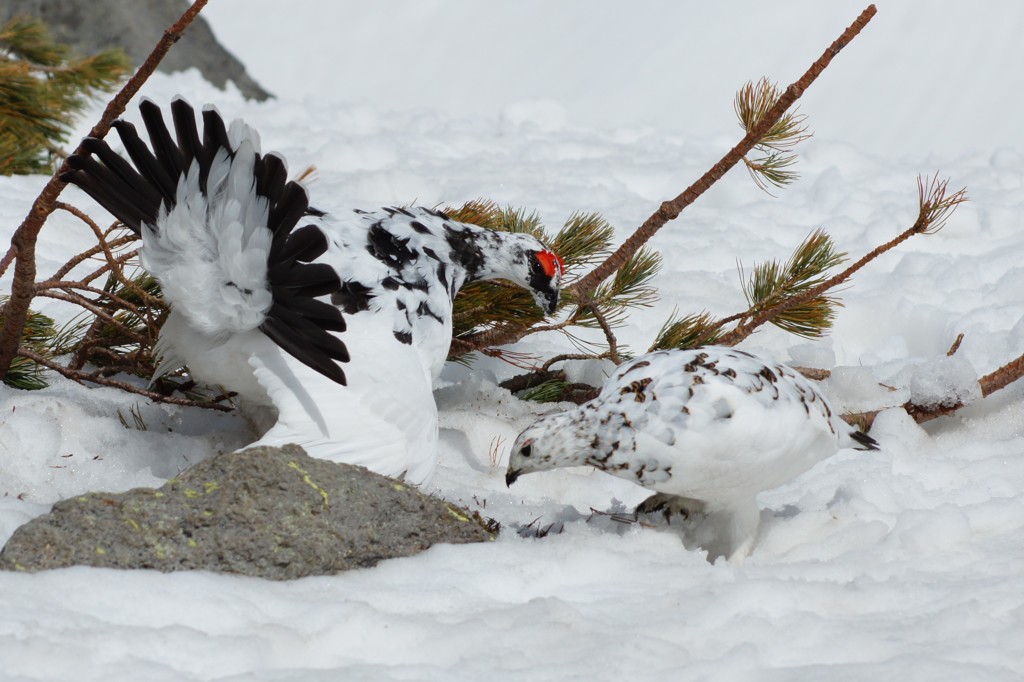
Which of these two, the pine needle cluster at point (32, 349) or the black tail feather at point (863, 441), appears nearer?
the black tail feather at point (863, 441)

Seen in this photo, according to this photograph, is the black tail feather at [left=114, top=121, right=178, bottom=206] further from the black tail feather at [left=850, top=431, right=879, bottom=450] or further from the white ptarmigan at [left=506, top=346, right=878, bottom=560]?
the black tail feather at [left=850, top=431, right=879, bottom=450]

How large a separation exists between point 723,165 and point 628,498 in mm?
868

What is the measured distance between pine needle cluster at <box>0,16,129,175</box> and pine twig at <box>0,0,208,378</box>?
3.02ft

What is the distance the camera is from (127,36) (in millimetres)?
7418

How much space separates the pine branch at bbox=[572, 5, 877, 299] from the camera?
2721 mm

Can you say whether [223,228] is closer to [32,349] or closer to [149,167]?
[149,167]

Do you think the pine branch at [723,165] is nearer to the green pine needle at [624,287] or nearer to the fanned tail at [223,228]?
the green pine needle at [624,287]

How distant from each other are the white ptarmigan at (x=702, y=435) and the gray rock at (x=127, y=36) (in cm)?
550

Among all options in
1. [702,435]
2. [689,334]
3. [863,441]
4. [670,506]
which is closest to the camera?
[702,435]

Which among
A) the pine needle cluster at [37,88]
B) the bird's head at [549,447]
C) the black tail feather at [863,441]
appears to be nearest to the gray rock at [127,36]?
the pine needle cluster at [37,88]

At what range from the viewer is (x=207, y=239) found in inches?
87.4

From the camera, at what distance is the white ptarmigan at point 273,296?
2.16 m

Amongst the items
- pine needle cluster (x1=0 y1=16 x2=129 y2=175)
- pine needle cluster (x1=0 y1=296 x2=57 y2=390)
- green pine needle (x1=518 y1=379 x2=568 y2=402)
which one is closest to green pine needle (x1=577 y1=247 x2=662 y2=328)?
green pine needle (x1=518 y1=379 x2=568 y2=402)

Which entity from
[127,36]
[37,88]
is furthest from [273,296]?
[127,36]
